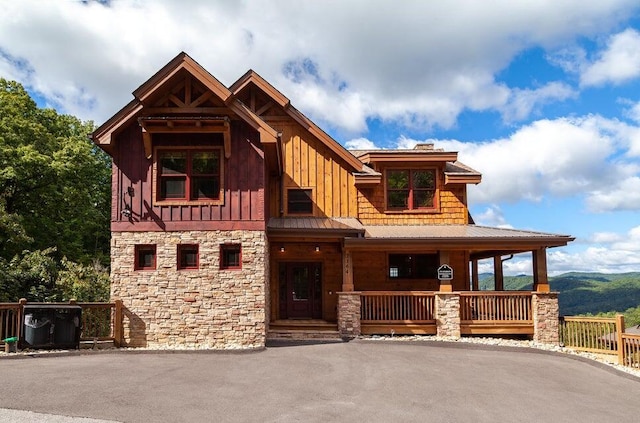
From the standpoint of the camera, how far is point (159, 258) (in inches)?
478

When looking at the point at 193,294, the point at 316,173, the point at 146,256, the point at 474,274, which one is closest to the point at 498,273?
the point at 474,274

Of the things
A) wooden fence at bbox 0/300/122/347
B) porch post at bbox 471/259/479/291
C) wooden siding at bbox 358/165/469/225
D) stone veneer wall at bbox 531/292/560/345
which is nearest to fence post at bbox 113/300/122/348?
wooden fence at bbox 0/300/122/347

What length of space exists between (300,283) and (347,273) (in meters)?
2.50

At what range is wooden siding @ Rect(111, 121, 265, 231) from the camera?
12.3 m

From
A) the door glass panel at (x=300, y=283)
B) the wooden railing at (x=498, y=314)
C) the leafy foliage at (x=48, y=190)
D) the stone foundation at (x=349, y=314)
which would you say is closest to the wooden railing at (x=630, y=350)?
the wooden railing at (x=498, y=314)

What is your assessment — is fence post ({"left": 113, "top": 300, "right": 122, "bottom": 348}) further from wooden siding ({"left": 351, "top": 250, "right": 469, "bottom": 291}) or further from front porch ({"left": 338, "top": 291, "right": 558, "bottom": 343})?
wooden siding ({"left": 351, "top": 250, "right": 469, "bottom": 291})

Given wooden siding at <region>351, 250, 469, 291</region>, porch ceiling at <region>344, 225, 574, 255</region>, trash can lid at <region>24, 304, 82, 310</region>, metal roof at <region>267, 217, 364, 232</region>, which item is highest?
metal roof at <region>267, 217, 364, 232</region>

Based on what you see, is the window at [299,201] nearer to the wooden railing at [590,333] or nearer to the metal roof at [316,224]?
the metal roof at [316,224]

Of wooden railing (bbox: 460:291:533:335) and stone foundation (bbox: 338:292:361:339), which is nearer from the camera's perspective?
stone foundation (bbox: 338:292:361:339)

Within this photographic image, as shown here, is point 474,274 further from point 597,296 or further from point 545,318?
point 597,296

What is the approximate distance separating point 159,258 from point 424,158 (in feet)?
33.2

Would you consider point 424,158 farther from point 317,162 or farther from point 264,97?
point 264,97

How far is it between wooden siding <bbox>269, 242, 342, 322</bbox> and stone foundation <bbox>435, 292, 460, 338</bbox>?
371 cm

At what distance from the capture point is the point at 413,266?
16.2 metres
